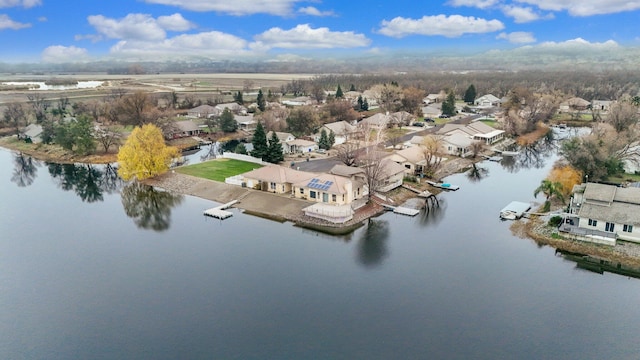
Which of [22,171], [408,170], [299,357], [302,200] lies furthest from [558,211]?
[22,171]

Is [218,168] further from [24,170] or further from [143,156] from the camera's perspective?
[24,170]

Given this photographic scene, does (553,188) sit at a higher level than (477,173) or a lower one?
higher

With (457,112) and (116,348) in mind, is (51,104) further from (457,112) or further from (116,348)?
(116,348)

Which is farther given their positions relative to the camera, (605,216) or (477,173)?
(477,173)

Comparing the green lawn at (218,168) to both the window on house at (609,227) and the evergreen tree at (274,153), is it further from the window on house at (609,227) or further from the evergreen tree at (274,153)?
the window on house at (609,227)

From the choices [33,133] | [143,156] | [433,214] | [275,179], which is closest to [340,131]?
[275,179]

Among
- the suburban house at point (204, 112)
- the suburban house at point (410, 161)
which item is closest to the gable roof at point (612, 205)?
the suburban house at point (410, 161)

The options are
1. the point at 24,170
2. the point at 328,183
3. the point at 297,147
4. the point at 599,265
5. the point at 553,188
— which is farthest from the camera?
the point at 297,147
